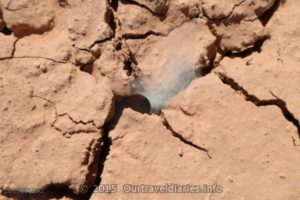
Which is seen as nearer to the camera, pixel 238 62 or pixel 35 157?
→ pixel 35 157

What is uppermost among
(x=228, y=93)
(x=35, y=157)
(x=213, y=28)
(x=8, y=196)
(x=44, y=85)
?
(x=213, y=28)

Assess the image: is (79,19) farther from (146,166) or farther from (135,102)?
(146,166)

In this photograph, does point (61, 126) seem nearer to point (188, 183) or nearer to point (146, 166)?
point (146, 166)

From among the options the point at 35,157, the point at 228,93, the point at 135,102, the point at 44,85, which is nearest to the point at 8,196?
the point at 35,157

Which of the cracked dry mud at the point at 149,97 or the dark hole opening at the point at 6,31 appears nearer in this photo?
the cracked dry mud at the point at 149,97

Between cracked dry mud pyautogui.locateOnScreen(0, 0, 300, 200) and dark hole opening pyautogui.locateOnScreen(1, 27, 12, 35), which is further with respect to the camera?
dark hole opening pyautogui.locateOnScreen(1, 27, 12, 35)

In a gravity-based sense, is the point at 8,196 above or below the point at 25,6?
below
